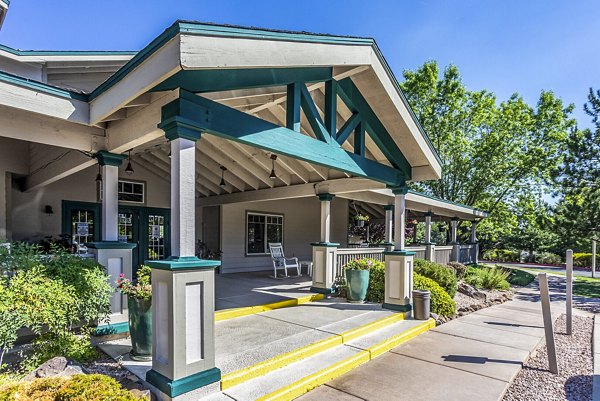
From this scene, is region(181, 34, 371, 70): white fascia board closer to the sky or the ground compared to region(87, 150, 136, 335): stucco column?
closer to the sky

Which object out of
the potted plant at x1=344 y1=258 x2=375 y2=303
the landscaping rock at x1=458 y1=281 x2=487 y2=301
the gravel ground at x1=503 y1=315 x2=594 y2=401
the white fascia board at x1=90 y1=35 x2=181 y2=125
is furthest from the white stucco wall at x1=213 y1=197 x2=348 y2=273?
the gravel ground at x1=503 y1=315 x2=594 y2=401

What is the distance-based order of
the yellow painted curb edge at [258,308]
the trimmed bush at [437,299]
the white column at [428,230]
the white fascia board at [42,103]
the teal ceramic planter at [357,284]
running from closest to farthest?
the white fascia board at [42,103]
the yellow painted curb edge at [258,308]
the trimmed bush at [437,299]
the teal ceramic planter at [357,284]
the white column at [428,230]

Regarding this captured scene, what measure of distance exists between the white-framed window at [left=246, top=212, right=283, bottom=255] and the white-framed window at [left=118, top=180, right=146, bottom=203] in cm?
319

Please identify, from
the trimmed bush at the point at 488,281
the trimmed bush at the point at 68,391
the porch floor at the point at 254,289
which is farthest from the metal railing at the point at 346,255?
the trimmed bush at the point at 68,391

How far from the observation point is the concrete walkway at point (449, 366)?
3.63m

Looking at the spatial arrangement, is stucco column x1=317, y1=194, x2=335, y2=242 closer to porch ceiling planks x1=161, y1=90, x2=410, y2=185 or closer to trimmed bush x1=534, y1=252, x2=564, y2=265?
porch ceiling planks x1=161, y1=90, x2=410, y2=185

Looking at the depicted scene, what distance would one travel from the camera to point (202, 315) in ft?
10.2

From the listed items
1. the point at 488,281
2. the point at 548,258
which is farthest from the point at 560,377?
the point at 548,258

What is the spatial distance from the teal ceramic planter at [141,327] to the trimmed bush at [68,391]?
3.51ft

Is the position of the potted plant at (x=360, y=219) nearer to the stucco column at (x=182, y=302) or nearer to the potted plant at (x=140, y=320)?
the potted plant at (x=140, y=320)

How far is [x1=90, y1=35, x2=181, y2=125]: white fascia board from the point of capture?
2721mm

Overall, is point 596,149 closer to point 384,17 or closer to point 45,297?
point 384,17

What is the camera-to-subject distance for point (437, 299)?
6773 mm

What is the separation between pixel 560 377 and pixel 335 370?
9.43 feet
